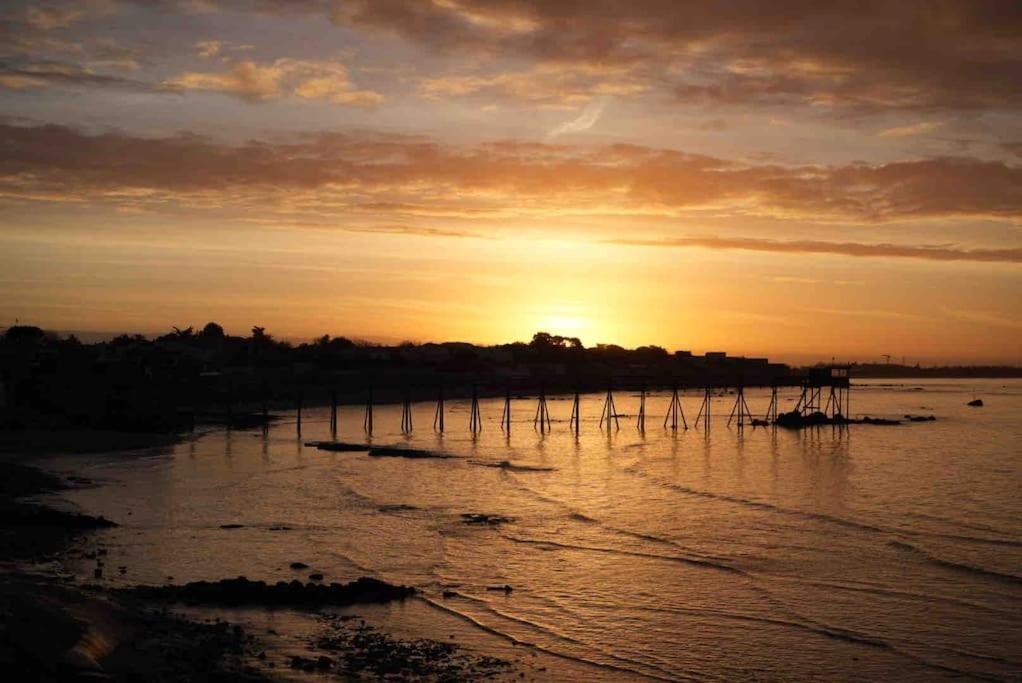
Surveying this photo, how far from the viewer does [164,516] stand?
95.9 feet

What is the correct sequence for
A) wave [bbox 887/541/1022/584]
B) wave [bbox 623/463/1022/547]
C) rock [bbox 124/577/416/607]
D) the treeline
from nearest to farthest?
rock [bbox 124/577/416/607] → wave [bbox 887/541/1022/584] → wave [bbox 623/463/1022/547] → the treeline

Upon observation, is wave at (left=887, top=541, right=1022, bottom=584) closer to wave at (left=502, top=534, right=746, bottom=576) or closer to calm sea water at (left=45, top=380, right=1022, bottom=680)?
calm sea water at (left=45, top=380, right=1022, bottom=680)

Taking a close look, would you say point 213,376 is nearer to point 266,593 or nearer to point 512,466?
point 512,466

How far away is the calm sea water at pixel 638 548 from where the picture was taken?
17328 millimetres

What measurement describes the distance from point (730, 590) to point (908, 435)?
62.1 m

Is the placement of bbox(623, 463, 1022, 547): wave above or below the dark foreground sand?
below

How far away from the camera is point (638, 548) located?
2677 centimetres

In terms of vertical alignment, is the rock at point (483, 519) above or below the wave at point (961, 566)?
above

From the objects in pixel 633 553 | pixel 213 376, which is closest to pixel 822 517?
pixel 633 553

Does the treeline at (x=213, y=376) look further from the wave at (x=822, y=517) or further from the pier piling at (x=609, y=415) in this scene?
the wave at (x=822, y=517)

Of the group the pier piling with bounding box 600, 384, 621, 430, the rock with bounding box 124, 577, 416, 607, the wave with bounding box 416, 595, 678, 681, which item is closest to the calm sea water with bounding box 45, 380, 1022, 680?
the wave with bounding box 416, 595, 678, 681

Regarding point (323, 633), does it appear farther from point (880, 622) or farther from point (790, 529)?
point (790, 529)

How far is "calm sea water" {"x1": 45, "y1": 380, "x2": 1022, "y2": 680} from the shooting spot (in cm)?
1733

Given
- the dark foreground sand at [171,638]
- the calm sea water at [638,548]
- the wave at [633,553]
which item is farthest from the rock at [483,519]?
the dark foreground sand at [171,638]
